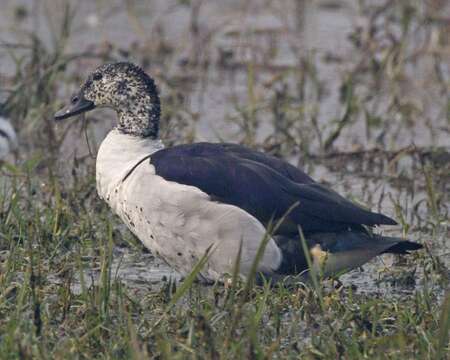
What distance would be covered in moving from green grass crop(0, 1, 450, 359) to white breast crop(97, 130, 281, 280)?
159mm

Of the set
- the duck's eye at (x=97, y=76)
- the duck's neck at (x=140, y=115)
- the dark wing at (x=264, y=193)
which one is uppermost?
the duck's eye at (x=97, y=76)

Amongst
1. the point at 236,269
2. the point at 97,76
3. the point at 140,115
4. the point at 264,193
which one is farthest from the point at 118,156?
the point at 236,269

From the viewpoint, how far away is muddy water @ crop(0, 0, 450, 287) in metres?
8.12

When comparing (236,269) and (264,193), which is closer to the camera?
(236,269)

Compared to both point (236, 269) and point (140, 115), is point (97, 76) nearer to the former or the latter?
point (140, 115)

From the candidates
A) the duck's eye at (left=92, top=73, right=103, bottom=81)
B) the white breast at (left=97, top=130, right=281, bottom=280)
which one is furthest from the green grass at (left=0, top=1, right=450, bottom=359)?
the duck's eye at (left=92, top=73, right=103, bottom=81)

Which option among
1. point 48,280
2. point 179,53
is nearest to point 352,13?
point 179,53

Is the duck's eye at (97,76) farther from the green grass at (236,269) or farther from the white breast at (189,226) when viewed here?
the white breast at (189,226)

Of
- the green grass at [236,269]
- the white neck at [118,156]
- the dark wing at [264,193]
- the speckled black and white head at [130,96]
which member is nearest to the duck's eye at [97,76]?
the speckled black and white head at [130,96]

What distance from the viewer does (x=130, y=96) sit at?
5.90 m

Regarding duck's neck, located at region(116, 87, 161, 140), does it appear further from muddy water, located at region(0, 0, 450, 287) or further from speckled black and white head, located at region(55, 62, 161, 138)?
muddy water, located at region(0, 0, 450, 287)

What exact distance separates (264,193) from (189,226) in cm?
35

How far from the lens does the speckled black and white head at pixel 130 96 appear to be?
5.87 m

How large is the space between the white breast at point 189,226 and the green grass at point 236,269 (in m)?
0.16
